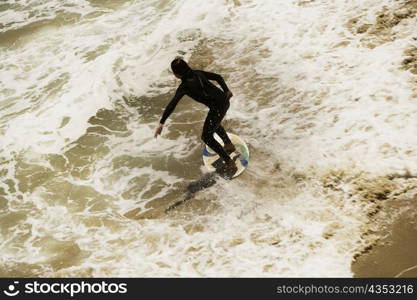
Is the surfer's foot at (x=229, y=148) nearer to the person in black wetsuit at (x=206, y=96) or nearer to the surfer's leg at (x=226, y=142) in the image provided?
the surfer's leg at (x=226, y=142)

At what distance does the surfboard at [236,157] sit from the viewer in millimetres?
6404

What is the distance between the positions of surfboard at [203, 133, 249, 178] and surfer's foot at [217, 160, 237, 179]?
0.07 metres

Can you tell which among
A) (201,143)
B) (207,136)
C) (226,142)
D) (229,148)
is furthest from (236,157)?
(201,143)

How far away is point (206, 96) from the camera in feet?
18.5

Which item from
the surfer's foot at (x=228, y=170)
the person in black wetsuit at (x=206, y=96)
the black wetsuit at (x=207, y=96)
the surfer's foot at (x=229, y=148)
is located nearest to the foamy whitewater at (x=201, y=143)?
the surfer's foot at (x=228, y=170)

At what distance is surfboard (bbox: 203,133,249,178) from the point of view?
6404mm

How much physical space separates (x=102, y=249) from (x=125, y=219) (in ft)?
2.09

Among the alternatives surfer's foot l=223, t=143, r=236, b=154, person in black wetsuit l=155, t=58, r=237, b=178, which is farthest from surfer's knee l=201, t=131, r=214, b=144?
surfer's foot l=223, t=143, r=236, b=154

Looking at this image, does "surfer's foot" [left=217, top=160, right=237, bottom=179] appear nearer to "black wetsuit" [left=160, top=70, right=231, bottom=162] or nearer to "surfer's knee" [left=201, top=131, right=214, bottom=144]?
"black wetsuit" [left=160, top=70, right=231, bottom=162]

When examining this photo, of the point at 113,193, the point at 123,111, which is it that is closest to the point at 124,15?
the point at 123,111

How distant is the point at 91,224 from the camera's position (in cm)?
614

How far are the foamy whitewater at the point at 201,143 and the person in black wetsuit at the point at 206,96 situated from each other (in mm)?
901

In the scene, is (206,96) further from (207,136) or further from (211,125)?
(207,136)

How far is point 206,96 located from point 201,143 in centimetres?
180
